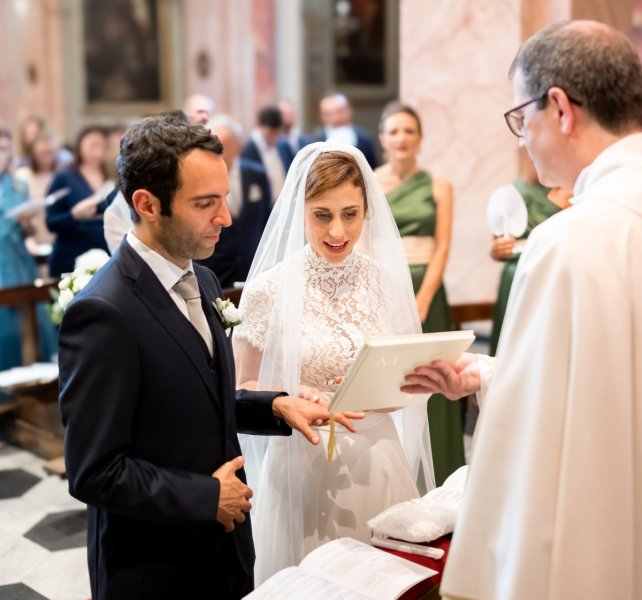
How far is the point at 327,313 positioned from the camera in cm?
313

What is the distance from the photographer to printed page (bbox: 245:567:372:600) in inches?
87.5

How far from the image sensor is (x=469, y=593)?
194 cm

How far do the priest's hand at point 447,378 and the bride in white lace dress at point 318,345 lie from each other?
22.4 inches

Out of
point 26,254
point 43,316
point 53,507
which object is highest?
point 26,254

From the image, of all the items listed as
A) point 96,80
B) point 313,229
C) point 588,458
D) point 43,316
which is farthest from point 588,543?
point 96,80

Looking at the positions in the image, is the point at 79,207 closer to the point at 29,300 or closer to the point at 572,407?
the point at 29,300

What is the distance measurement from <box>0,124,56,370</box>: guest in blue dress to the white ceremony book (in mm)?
5784

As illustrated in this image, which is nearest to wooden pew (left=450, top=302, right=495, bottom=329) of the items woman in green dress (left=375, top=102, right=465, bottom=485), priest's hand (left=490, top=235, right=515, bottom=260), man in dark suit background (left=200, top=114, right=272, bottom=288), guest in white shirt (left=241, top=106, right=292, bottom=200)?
woman in green dress (left=375, top=102, right=465, bottom=485)

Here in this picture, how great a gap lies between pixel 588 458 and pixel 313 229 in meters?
1.49

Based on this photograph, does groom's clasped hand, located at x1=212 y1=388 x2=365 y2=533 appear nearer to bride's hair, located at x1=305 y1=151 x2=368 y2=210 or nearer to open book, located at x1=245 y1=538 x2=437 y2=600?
open book, located at x1=245 y1=538 x2=437 y2=600

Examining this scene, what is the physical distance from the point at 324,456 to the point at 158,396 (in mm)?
965

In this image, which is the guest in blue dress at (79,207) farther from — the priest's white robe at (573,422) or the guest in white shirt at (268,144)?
the priest's white robe at (573,422)

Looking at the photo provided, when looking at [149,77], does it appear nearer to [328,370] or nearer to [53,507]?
[53,507]

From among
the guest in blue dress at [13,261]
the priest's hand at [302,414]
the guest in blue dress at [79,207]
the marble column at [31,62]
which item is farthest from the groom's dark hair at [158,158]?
the marble column at [31,62]
